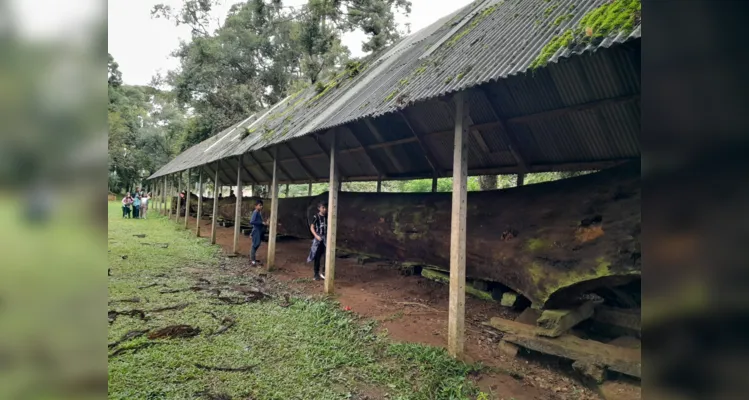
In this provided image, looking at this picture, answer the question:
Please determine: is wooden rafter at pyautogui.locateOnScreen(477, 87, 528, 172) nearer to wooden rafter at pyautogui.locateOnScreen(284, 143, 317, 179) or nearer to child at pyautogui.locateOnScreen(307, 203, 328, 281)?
child at pyautogui.locateOnScreen(307, 203, 328, 281)

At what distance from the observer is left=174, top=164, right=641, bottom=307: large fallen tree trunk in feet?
13.8

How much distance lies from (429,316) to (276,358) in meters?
2.36

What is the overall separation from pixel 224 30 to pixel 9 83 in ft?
100.0

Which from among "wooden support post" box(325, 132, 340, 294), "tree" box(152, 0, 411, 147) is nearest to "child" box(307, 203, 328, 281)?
"wooden support post" box(325, 132, 340, 294)

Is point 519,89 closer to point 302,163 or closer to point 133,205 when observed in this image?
point 302,163

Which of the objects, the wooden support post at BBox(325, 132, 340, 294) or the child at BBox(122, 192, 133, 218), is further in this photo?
the child at BBox(122, 192, 133, 218)

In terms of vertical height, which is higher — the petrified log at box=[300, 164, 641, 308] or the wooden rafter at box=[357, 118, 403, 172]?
the wooden rafter at box=[357, 118, 403, 172]

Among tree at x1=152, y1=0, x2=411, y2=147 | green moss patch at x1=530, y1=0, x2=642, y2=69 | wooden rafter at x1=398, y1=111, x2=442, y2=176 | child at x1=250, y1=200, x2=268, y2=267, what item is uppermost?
tree at x1=152, y1=0, x2=411, y2=147

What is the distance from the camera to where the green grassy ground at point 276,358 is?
3611 mm

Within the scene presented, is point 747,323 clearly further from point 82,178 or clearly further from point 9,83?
point 9,83

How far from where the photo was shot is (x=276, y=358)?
429 centimetres

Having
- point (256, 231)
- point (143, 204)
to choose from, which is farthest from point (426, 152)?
point (143, 204)

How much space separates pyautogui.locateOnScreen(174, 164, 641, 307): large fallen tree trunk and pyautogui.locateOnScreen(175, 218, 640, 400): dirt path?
1.81 feet

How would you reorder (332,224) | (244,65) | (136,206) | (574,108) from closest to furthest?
(574,108) → (332,224) → (136,206) → (244,65)
